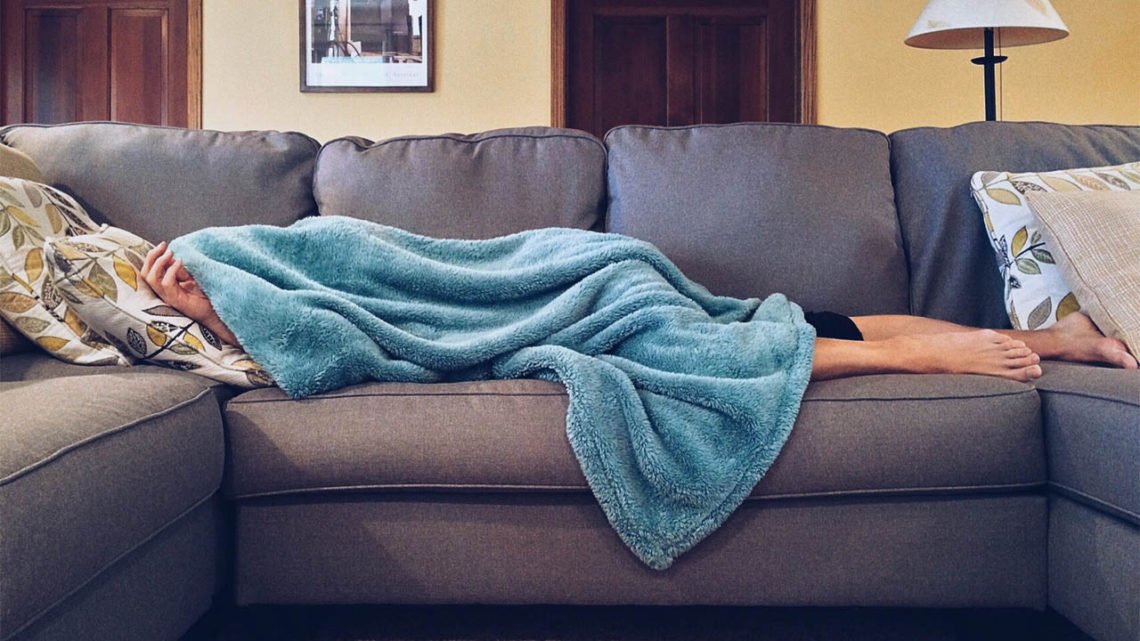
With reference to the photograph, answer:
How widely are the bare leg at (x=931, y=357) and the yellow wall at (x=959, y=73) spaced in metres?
2.50

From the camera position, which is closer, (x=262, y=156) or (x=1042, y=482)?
(x=1042, y=482)

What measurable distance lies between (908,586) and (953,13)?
1929 millimetres

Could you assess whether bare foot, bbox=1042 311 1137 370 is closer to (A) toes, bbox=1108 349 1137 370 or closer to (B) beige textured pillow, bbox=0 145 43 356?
(A) toes, bbox=1108 349 1137 370

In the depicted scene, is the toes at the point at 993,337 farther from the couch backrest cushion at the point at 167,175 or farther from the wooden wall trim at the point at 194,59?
the wooden wall trim at the point at 194,59

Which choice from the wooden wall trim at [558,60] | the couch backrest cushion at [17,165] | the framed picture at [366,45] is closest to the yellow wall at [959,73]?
the wooden wall trim at [558,60]

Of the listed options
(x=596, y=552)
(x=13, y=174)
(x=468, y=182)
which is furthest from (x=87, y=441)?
(x=468, y=182)

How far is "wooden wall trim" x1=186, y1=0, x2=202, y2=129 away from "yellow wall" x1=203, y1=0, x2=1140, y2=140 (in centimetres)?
3

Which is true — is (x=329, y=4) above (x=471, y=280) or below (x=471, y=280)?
above

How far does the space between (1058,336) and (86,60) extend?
3.83m

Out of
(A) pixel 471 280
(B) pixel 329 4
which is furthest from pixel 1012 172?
(B) pixel 329 4

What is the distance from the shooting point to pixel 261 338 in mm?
1348

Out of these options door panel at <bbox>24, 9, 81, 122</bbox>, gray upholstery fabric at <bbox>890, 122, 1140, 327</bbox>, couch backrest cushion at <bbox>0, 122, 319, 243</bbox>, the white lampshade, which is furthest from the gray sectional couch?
door panel at <bbox>24, 9, 81, 122</bbox>

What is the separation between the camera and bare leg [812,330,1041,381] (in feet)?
4.60

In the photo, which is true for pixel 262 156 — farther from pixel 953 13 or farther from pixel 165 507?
pixel 953 13
